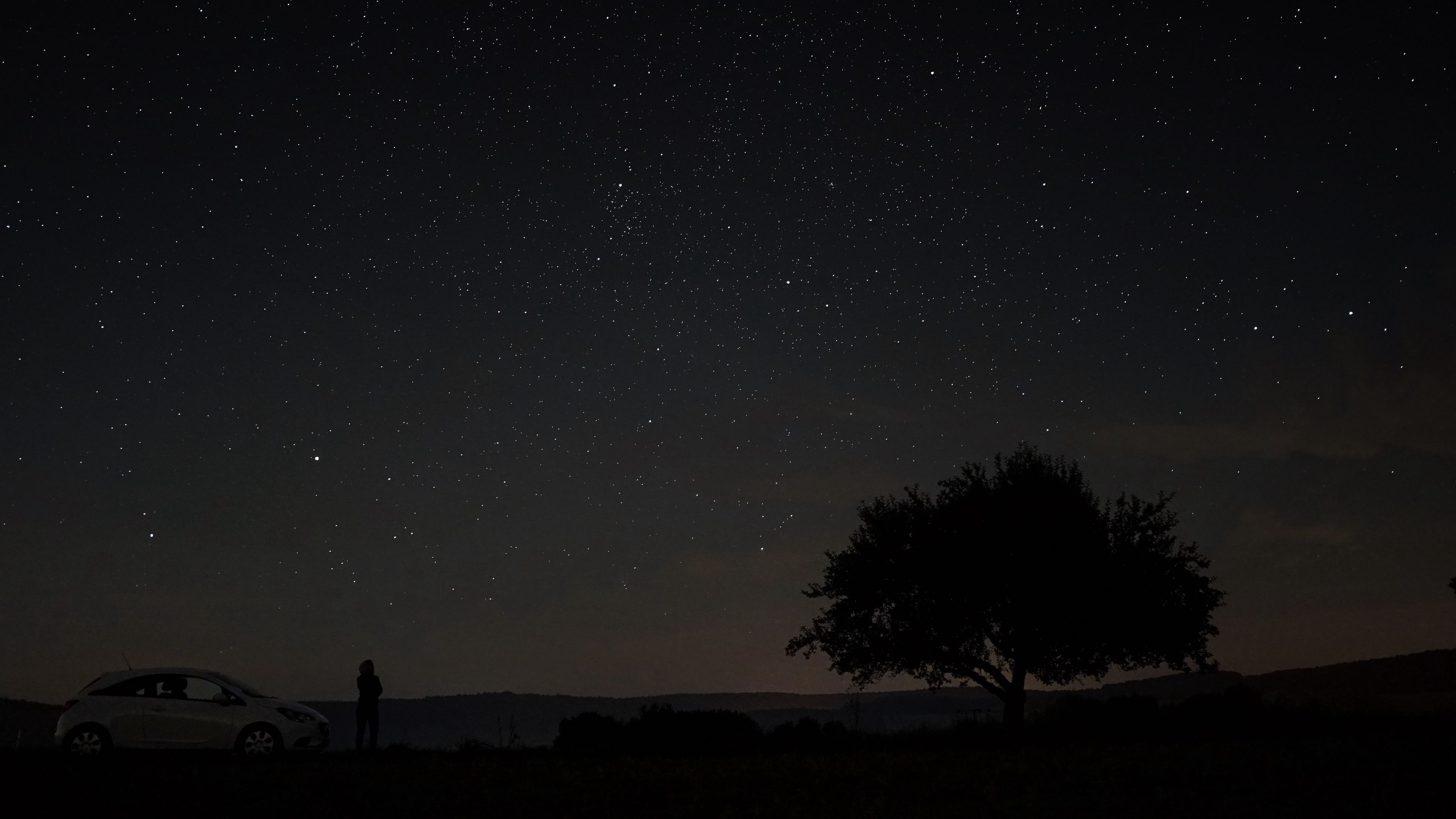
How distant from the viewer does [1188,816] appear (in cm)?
1335

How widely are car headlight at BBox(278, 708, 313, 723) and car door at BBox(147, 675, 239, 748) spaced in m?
0.84

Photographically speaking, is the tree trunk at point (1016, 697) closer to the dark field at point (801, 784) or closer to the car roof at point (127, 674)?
the dark field at point (801, 784)

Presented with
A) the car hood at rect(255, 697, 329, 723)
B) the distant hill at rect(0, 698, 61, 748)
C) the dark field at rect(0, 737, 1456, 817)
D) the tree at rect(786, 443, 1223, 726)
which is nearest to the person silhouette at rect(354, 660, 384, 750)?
the car hood at rect(255, 697, 329, 723)

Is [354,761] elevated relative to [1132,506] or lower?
lower

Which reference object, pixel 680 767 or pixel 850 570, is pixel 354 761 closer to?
pixel 680 767

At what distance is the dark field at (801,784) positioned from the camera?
14.4 metres

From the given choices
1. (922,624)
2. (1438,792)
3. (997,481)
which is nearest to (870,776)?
(1438,792)

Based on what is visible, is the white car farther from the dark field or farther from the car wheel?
the dark field

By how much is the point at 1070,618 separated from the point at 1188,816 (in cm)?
1989

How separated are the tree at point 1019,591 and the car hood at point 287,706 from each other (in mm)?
17340

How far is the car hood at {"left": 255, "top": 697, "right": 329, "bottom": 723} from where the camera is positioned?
2172 centimetres

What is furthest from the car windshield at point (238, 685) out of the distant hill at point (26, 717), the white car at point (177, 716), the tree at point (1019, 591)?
the distant hill at point (26, 717)

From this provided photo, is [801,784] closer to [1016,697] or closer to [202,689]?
[202,689]

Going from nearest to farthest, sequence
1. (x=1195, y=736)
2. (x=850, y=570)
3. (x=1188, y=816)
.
Answer: 1. (x=1188, y=816)
2. (x=1195, y=736)
3. (x=850, y=570)
